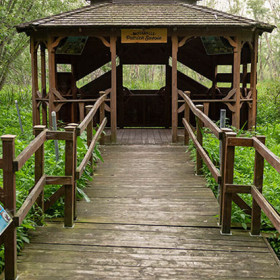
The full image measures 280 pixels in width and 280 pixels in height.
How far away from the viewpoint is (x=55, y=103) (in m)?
10.9

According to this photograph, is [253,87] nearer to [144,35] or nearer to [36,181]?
[144,35]

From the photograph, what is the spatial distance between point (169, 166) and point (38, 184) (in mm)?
3609

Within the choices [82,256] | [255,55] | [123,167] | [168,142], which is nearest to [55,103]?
[168,142]

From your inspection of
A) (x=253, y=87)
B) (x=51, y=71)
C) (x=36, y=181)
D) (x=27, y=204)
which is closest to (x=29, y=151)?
(x=27, y=204)

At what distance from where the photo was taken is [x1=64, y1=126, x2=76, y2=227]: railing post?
487 centimetres

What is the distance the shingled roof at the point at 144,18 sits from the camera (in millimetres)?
10086

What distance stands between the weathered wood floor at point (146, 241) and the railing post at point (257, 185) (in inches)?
5.5

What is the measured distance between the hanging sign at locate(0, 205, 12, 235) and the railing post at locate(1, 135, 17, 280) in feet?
0.76

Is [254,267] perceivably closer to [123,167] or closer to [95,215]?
[95,215]

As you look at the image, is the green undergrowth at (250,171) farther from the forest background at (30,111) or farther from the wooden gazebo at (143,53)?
the wooden gazebo at (143,53)

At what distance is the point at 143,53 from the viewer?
12945 millimetres

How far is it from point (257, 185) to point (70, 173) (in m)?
2.12

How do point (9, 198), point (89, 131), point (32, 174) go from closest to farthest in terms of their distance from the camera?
point (9, 198) → point (32, 174) → point (89, 131)

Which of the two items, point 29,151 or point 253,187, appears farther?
point 253,187
